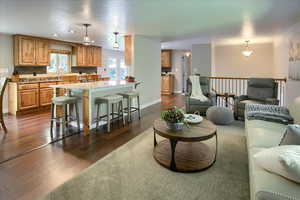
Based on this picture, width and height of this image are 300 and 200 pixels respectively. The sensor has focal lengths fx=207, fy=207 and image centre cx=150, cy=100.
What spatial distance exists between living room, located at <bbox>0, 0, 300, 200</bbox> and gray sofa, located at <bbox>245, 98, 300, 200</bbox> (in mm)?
11

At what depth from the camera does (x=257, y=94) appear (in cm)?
508

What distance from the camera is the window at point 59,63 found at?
7.46 metres

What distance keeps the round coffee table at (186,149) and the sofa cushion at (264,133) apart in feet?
1.49

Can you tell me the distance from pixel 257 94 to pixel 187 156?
3.19 meters

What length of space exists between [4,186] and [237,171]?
2.68 meters

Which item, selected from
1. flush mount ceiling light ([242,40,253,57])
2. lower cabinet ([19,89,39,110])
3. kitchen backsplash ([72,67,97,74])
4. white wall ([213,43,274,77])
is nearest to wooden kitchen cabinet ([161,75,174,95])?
white wall ([213,43,274,77])

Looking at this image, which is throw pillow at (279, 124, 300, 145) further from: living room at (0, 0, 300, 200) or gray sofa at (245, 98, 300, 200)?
gray sofa at (245, 98, 300, 200)

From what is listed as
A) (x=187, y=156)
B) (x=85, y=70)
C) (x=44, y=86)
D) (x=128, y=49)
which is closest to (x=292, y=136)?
(x=187, y=156)

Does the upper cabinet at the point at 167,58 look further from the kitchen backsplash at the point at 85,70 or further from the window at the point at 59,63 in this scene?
the window at the point at 59,63

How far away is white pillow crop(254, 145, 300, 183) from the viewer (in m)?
1.34

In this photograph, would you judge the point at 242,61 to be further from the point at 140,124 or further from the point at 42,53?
the point at 42,53

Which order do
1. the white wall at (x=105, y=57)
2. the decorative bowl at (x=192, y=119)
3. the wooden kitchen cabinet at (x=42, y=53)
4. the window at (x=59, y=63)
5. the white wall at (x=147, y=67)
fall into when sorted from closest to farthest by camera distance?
the decorative bowl at (x=192, y=119), the white wall at (x=147, y=67), the wooden kitchen cabinet at (x=42, y=53), the window at (x=59, y=63), the white wall at (x=105, y=57)

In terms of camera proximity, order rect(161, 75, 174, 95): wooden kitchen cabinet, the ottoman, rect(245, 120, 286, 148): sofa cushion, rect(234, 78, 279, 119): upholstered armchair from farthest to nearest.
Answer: rect(161, 75, 174, 95): wooden kitchen cabinet, rect(234, 78, 279, 119): upholstered armchair, the ottoman, rect(245, 120, 286, 148): sofa cushion

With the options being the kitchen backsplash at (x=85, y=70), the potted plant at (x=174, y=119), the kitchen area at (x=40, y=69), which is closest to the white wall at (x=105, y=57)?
the kitchen backsplash at (x=85, y=70)
